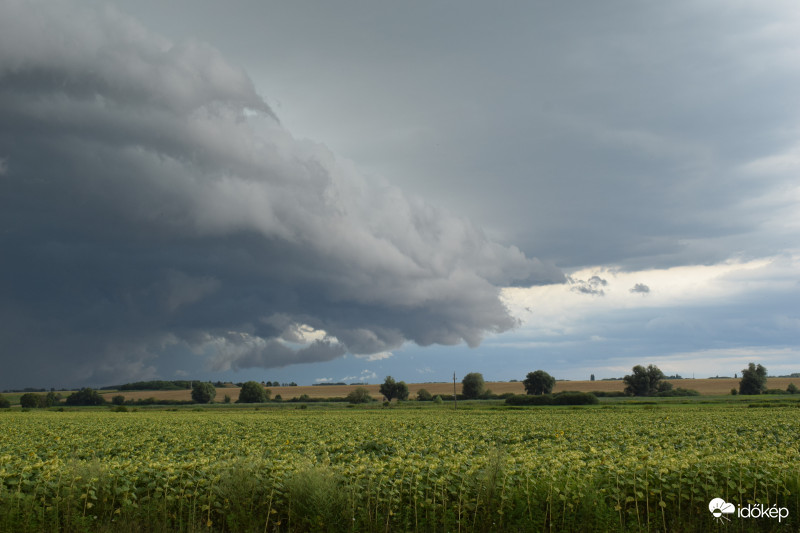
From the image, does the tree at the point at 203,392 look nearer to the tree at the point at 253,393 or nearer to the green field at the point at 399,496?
the tree at the point at 253,393

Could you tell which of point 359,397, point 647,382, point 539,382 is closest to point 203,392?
point 359,397

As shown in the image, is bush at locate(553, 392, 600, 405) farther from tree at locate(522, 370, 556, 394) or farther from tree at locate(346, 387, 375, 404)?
tree at locate(346, 387, 375, 404)

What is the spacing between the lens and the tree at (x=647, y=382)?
16938 cm

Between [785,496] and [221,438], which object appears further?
[221,438]

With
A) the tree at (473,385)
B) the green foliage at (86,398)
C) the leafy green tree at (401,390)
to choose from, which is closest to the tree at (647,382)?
the tree at (473,385)

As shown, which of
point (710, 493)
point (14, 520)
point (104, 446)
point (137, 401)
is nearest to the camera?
point (14, 520)

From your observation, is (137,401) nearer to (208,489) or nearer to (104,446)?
(104,446)

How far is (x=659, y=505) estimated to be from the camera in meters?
13.3

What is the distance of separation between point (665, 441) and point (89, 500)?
2917 cm

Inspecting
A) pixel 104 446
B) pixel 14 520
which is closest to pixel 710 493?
pixel 14 520

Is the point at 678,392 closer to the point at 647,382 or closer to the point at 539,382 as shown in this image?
the point at 647,382

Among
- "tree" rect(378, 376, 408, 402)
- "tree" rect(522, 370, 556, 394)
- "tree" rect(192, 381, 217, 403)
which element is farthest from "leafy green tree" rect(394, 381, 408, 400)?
"tree" rect(192, 381, 217, 403)

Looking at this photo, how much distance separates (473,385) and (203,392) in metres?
92.7

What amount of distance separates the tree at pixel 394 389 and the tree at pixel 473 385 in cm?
2090
